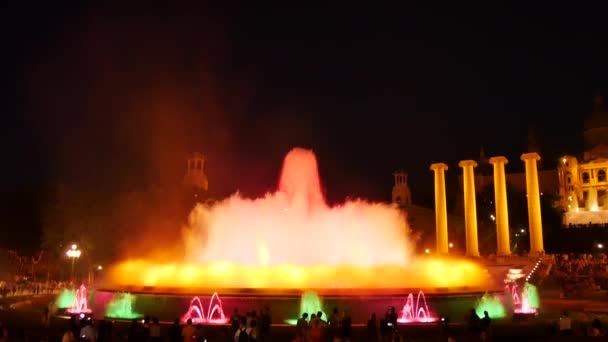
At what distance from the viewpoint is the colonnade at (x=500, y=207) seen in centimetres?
5959

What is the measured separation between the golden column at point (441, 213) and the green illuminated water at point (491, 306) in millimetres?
42261

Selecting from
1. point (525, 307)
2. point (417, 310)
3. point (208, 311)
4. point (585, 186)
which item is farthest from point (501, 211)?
point (585, 186)

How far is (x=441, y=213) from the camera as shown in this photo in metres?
67.9

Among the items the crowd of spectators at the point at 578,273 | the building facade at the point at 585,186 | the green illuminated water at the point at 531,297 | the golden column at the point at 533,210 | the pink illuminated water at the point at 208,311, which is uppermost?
the building facade at the point at 585,186

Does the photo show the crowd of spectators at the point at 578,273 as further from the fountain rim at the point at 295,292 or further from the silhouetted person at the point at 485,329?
the silhouetted person at the point at 485,329

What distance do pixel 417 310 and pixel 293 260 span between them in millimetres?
12925

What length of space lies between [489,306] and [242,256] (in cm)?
1561

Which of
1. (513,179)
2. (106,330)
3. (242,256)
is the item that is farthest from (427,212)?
(106,330)

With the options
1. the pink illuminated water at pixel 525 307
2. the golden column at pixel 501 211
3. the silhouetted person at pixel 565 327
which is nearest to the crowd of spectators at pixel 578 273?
the golden column at pixel 501 211

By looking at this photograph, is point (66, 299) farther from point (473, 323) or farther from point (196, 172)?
point (196, 172)

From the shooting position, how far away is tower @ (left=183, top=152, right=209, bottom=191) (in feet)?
322

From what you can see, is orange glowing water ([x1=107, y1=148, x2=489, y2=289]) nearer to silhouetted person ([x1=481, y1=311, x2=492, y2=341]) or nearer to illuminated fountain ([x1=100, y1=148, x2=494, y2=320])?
illuminated fountain ([x1=100, y1=148, x2=494, y2=320])

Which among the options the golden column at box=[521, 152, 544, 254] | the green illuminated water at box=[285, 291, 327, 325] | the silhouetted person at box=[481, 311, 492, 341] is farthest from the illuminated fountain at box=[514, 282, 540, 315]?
the golden column at box=[521, 152, 544, 254]

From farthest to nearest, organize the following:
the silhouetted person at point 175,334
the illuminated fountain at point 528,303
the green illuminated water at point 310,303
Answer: the illuminated fountain at point 528,303 → the green illuminated water at point 310,303 → the silhouetted person at point 175,334
